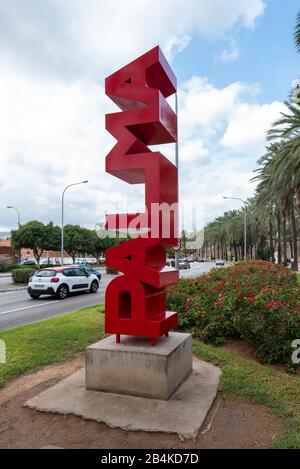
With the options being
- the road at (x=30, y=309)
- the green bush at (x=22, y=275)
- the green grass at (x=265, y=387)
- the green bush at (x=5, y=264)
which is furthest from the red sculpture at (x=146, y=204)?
the green bush at (x=5, y=264)

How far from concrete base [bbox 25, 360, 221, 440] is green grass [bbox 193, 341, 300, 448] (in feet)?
1.18

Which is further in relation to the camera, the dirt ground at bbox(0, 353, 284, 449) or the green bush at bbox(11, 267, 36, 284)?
the green bush at bbox(11, 267, 36, 284)

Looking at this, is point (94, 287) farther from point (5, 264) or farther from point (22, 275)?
point (5, 264)

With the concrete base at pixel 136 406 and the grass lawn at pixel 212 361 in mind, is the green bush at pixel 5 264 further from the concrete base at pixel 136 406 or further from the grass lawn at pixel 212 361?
the concrete base at pixel 136 406

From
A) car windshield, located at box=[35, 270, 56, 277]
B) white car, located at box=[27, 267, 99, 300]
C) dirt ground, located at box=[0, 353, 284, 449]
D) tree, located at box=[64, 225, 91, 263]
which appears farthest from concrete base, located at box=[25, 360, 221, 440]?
tree, located at box=[64, 225, 91, 263]

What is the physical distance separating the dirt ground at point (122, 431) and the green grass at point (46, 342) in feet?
4.35

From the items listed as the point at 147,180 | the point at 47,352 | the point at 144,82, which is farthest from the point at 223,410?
the point at 144,82

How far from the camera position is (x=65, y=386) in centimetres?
465

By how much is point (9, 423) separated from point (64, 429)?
626mm

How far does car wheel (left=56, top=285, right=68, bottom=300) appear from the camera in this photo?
671 inches

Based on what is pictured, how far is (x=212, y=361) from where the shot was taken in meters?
5.93

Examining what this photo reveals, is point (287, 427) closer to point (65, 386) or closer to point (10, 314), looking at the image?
point (65, 386)

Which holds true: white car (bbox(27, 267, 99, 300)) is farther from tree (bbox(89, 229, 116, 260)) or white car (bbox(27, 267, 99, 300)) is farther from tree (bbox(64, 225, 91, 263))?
tree (bbox(89, 229, 116, 260))

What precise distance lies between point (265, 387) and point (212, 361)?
47.5 inches
